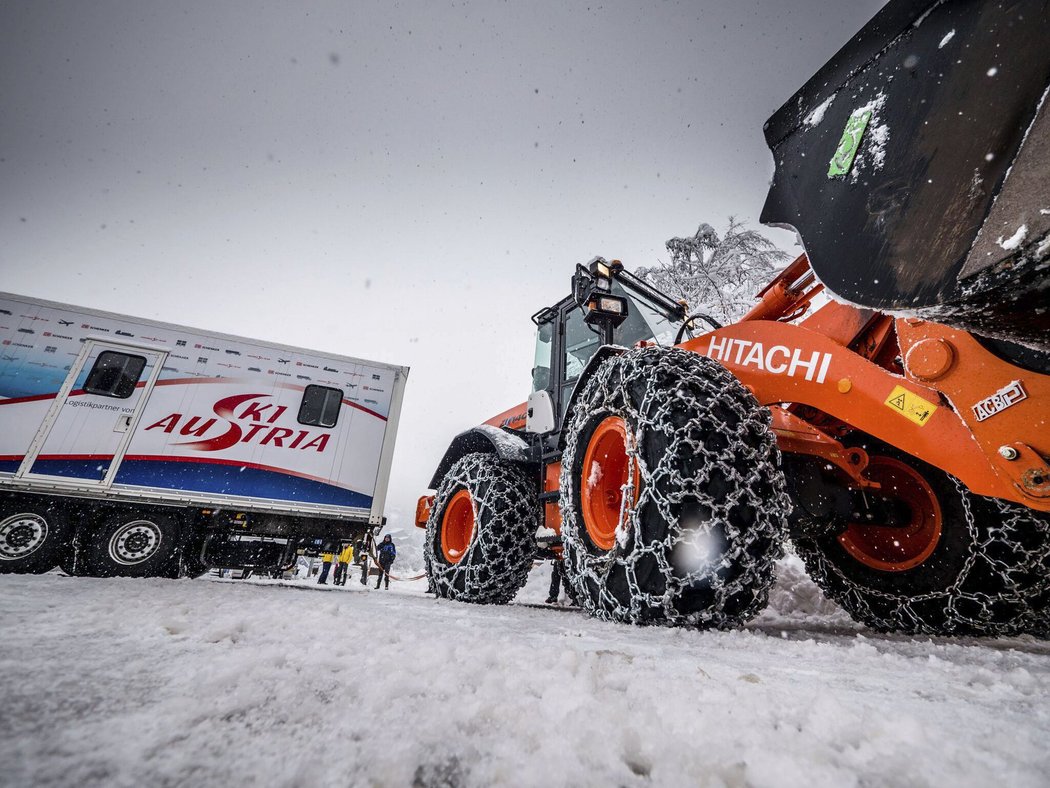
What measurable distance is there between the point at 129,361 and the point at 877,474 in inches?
335

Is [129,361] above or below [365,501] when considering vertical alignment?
above

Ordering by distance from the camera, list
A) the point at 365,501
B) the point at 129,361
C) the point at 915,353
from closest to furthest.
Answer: the point at 915,353 < the point at 129,361 < the point at 365,501

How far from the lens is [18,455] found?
5.61 meters

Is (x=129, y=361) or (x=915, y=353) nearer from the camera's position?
(x=915, y=353)

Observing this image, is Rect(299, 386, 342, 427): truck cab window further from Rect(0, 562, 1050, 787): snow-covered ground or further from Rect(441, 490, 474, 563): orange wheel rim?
Rect(0, 562, 1050, 787): snow-covered ground

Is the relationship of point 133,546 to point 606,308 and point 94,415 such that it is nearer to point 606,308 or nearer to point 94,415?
point 94,415

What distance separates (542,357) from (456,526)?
6.92 ft

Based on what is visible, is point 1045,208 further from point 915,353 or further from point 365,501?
point 365,501

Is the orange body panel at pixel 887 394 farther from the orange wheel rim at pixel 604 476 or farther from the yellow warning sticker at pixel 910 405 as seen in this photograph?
the orange wheel rim at pixel 604 476

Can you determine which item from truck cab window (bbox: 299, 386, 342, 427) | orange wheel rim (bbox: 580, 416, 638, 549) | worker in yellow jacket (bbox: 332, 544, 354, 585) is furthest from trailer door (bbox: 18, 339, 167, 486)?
orange wheel rim (bbox: 580, 416, 638, 549)

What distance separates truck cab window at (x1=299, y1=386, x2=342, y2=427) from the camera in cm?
688

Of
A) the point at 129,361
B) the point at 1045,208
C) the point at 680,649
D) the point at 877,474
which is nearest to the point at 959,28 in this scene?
the point at 1045,208

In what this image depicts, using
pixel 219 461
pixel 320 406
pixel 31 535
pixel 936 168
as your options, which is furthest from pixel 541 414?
pixel 31 535

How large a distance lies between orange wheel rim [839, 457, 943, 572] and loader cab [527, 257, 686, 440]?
1.99 metres
